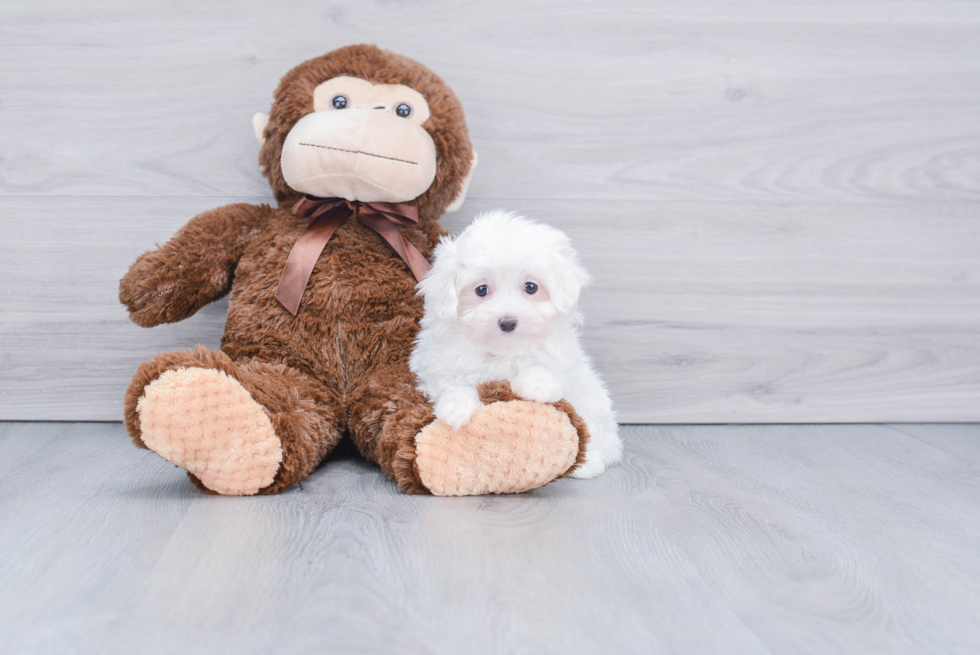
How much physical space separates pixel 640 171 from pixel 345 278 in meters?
0.54

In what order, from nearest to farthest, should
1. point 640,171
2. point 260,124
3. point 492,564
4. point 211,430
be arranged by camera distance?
1. point 492,564
2. point 211,430
3. point 260,124
4. point 640,171

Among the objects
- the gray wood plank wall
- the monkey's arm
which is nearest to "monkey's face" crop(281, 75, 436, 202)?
the monkey's arm

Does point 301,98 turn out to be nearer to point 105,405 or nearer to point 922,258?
point 105,405

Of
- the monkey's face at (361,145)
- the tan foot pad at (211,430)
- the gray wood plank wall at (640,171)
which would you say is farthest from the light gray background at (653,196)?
the monkey's face at (361,145)

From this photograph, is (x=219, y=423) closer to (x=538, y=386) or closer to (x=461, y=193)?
(x=538, y=386)

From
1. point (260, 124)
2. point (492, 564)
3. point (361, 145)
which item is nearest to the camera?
point (492, 564)

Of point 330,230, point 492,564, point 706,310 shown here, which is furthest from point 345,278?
point 706,310

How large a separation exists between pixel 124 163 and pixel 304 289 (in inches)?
17.6

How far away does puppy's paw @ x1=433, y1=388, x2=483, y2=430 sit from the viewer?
32.7 inches

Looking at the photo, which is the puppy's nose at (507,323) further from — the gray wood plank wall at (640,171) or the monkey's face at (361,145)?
the gray wood plank wall at (640,171)

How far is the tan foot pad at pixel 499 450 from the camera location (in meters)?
0.82

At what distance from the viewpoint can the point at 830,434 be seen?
4.07 feet

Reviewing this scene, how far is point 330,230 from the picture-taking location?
1010 mm

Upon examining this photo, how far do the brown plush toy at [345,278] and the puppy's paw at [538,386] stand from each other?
1 centimetres
